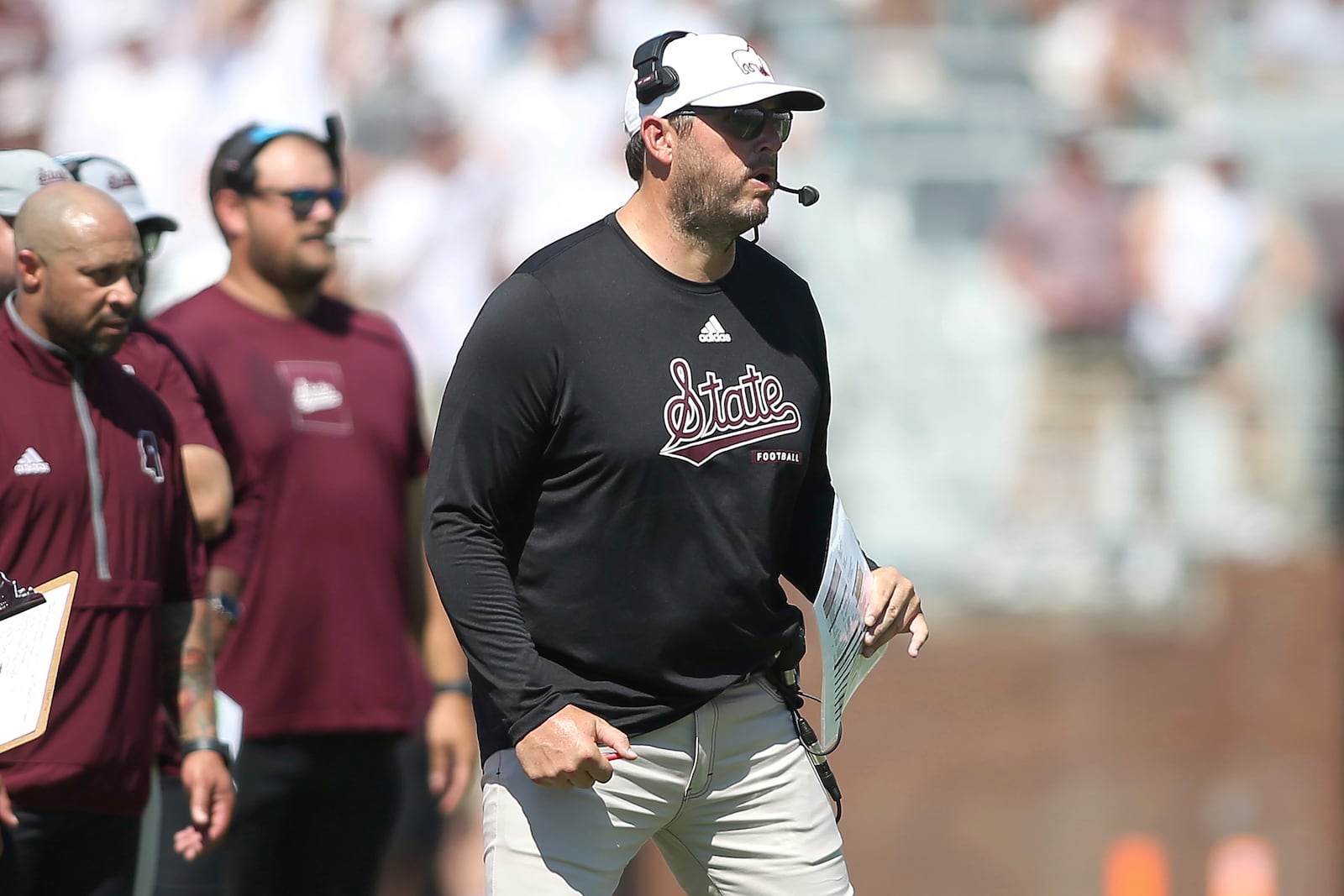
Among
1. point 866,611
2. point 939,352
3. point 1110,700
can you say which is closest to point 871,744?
point 1110,700

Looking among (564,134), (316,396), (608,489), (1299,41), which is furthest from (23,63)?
(608,489)

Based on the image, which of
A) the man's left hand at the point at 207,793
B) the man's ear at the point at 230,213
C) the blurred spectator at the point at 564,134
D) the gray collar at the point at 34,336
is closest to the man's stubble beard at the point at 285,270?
the man's ear at the point at 230,213

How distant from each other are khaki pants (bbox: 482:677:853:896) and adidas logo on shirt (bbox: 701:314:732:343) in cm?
66

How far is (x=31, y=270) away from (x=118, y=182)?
34.2 inches

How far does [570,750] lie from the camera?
3182mm

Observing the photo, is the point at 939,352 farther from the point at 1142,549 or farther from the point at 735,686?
the point at 735,686

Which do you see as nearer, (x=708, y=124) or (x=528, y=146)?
(x=708, y=124)

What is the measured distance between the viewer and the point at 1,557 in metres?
3.50

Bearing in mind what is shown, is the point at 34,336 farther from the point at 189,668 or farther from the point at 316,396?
the point at 316,396

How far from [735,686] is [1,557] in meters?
1.39

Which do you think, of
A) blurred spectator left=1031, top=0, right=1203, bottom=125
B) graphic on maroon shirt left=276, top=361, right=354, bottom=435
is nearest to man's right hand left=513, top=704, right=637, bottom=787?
graphic on maroon shirt left=276, top=361, right=354, bottom=435

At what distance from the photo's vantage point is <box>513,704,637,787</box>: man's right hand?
125 inches

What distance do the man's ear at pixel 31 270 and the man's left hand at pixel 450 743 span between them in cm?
187

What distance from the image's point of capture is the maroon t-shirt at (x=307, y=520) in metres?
4.88
